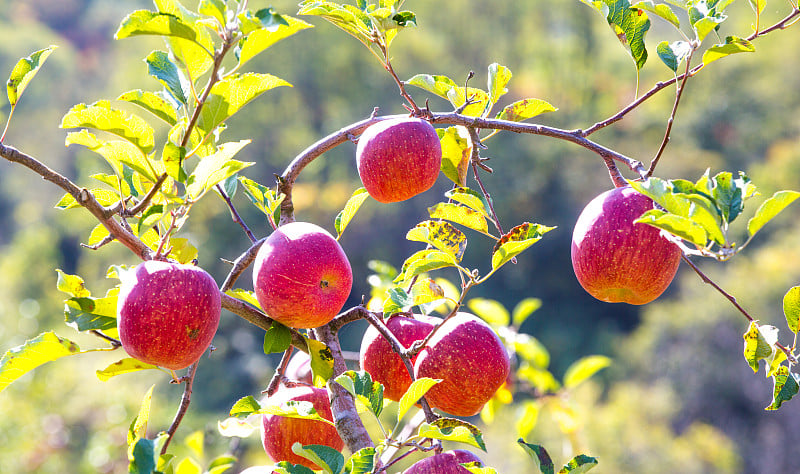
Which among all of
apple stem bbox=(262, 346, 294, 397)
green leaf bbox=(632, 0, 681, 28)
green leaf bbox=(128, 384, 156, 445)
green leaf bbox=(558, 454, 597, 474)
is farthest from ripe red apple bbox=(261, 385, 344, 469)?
green leaf bbox=(632, 0, 681, 28)

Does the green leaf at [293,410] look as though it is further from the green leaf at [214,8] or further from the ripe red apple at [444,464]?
the green leaf at [214,8]

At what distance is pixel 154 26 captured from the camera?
391 millimetres

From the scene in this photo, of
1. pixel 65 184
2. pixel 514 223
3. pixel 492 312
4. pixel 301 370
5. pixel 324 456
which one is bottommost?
pixel 514 223

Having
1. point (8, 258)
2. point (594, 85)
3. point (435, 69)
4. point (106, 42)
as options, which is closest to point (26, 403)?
point (8, 258)

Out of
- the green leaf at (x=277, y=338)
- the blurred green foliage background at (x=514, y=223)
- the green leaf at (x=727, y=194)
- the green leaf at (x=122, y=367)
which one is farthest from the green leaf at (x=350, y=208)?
the blurred green foliage background at (x=514, y=223)

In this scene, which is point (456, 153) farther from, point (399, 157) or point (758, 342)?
point (758, 342)

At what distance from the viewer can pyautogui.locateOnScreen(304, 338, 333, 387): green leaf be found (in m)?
0.57

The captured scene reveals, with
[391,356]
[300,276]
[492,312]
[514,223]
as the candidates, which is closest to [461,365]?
[391,356]

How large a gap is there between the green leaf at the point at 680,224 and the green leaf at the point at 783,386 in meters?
0.13

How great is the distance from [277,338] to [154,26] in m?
0.28

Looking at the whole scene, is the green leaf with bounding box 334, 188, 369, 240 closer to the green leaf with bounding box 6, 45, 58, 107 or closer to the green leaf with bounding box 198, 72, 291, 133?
the green leaf with bounding box 198, 72, 291, 133

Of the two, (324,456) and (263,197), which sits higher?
(263,197)

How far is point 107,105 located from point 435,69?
13115 mm

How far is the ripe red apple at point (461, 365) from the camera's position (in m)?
0.59
